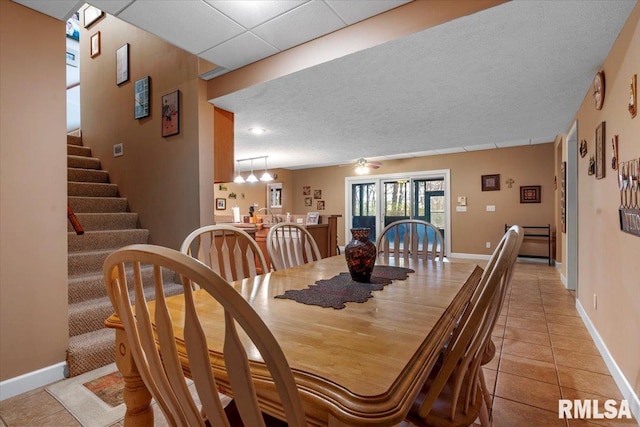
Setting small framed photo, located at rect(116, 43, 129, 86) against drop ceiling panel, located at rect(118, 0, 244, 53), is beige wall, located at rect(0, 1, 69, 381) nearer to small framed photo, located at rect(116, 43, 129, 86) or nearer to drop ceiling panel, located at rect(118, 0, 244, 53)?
drop ceiling panel, located at rect(118, 0, 244, 53)

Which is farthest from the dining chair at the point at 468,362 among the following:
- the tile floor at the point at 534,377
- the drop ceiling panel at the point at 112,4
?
the drop ceiling panel at the point at 112,4

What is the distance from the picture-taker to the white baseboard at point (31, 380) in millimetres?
1762

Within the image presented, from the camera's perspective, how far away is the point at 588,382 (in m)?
1.93

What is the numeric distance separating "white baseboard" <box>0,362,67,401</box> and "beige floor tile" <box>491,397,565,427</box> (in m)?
2.52

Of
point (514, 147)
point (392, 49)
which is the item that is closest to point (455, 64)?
point (392, 49)

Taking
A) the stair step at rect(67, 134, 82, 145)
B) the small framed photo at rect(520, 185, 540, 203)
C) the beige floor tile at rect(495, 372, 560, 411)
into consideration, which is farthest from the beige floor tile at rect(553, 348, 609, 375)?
the stair step at rect(67, 134, 82, 145)

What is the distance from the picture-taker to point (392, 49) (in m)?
2.17

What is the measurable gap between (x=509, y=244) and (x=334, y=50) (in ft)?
6.38

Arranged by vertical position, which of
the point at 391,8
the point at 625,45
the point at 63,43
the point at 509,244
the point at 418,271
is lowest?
the point at 418,271

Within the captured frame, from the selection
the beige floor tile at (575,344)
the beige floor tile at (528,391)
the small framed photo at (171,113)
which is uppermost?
the small framed photo at (171,113)

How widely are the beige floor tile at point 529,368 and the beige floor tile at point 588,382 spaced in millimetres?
49

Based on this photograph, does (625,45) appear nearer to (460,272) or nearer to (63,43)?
Result: (460,272)

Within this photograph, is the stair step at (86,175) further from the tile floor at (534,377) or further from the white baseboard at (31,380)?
the tile floor at (534,377)

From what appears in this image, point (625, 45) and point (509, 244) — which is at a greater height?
point (625, 45)
